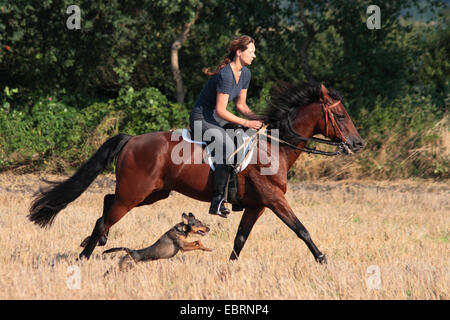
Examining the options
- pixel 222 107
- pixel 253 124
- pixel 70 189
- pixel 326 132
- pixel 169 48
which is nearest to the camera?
pixel 222 107

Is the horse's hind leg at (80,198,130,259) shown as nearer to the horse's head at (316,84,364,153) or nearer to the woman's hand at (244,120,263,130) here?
the woman's hand at (244,120,263,130)

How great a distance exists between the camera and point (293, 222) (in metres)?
6.28

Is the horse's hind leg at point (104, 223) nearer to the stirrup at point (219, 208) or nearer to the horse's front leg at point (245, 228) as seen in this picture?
the stirrup at point (219, 208)

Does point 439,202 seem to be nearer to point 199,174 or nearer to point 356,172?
point 356,172

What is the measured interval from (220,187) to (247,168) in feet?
1.23

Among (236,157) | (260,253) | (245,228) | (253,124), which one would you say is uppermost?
(253,124)

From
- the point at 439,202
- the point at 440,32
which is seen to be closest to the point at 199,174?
the point at 439,202

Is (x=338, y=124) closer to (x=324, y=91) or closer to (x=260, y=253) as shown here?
(x=324, y=91)

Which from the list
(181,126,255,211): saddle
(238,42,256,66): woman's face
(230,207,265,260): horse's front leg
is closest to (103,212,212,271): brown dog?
(230,207,265,260): horse's front leg

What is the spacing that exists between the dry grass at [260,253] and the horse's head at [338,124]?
126cm

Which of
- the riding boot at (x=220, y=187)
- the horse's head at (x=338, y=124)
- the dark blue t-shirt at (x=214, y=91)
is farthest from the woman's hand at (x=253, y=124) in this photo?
the horse's head at (x=338, y=124)

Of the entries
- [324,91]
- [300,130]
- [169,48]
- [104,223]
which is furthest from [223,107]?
[169,48]

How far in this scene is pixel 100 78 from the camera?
1702 centimetres

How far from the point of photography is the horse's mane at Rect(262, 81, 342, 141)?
261 inches
